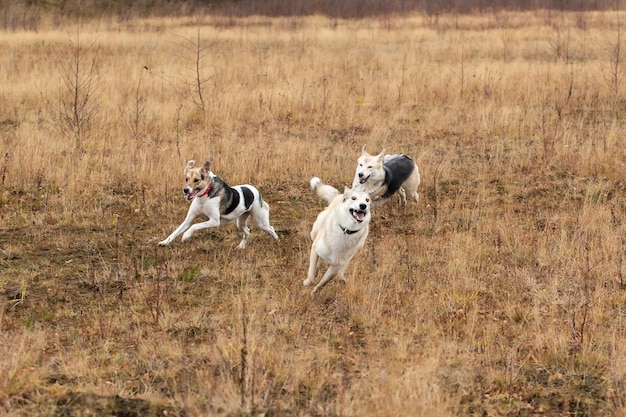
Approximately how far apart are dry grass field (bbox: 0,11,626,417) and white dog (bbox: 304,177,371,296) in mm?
251

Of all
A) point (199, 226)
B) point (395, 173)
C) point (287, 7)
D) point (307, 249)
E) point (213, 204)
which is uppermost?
point (287, 7)

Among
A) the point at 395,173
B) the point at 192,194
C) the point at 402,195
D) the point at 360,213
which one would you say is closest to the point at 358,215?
the point at 360,213

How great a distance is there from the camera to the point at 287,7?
34469 millimetres

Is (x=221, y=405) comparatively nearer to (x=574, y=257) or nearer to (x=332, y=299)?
(x=332, y=299)

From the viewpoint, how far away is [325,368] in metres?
5.34

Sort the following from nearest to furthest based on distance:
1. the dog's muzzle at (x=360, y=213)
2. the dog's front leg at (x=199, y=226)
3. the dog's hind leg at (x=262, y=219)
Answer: the dog's muzzle at (x=360, y=213) < the dog's front leg at (x=199, y=226) < the dog's hind leg at (x=262, y=219)

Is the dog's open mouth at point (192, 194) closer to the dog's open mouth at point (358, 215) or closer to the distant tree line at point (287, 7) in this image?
the dog's open mouth at point (358, 215)

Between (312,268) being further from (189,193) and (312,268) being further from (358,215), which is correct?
(189,193)

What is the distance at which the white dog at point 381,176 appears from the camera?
9.56 m

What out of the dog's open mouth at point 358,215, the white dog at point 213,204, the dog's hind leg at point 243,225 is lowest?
the dog's hind leg at point 243,225

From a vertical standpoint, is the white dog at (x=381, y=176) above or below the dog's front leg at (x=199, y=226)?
above

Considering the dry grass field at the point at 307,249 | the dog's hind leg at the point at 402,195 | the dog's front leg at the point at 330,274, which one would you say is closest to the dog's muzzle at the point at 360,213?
the dog's front leg at the point at 330,274

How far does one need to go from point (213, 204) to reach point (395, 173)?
250 cm

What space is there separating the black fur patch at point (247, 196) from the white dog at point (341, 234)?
66.2 inches
